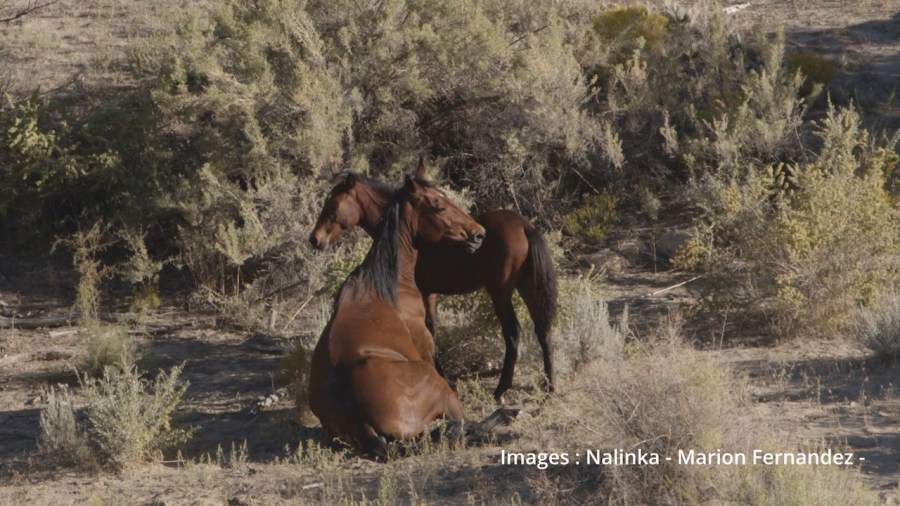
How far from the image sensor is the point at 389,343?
7992mm

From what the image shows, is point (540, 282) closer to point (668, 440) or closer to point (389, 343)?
point (389, 343)

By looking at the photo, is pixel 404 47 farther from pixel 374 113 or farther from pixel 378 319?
pixel 378 319

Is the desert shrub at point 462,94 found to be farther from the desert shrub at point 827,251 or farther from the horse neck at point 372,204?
the horse neck at point 372,204

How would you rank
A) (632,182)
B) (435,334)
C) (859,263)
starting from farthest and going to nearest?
(632,182), (859,263), (435,334)

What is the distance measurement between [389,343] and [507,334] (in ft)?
3.90

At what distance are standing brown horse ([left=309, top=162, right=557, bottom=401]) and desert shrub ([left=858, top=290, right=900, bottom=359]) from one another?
2432 millimetres

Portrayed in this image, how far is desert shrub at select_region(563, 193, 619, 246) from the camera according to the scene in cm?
1293

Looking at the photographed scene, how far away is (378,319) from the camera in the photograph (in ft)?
26.8

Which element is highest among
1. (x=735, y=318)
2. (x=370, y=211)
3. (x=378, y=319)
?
(x=370, y=211)

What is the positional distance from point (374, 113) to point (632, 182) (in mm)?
3174

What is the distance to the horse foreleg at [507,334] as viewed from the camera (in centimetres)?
879

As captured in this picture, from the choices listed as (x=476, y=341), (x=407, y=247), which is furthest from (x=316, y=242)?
(x=476, y=341)

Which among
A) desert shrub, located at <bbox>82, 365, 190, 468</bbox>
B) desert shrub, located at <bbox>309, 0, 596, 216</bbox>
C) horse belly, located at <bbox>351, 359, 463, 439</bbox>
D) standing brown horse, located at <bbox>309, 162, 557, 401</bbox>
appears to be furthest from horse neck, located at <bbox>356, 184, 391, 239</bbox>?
desert shrub, located at <bbox>309, 0, 596, 216</bbox>

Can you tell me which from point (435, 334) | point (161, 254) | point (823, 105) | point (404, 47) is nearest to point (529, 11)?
point (404, 47)
